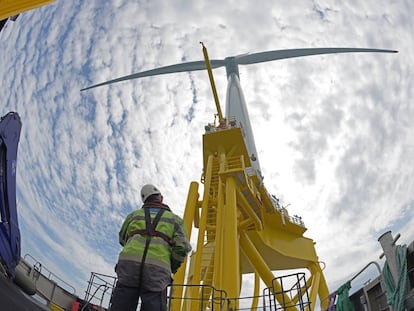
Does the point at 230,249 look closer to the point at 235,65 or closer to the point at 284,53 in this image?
the point at 284,53

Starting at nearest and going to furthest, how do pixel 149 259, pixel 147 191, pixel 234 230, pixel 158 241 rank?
pixel 149 259 < pixel 158 241 < pixel 147 191 < pixel 234 230

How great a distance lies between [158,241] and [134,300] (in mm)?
621

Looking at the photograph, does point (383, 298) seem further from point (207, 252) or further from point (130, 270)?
point (207, 252)

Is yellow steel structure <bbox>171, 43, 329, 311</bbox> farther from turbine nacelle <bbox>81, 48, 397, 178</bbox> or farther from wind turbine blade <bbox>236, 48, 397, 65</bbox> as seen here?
wind turbine blade <bbox>236, 48, 397, 65</bbox>

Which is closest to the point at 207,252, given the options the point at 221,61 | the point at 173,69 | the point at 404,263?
the point at 404,263

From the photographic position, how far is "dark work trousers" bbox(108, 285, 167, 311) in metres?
3.41

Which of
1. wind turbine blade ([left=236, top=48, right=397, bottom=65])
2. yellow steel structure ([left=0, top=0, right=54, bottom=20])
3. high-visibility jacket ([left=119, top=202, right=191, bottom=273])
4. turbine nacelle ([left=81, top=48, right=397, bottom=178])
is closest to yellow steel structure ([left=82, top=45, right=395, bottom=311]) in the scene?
turbine nacelle ([left=81, top=48, right=397, bottom=178])

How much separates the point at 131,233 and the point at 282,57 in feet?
106

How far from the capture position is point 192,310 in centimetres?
1119

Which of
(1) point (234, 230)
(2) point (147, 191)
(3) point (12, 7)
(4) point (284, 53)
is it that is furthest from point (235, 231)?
(4) point (284, 53)

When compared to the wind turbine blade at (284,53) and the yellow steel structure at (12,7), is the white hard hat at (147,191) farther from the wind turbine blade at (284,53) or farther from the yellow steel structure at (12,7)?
the wind turbine blade at (284,53)

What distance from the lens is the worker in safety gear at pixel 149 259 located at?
3.46 m

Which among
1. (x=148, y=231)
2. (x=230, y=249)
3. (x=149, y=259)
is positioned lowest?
(x=149, y=259)

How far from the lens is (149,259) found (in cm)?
348
